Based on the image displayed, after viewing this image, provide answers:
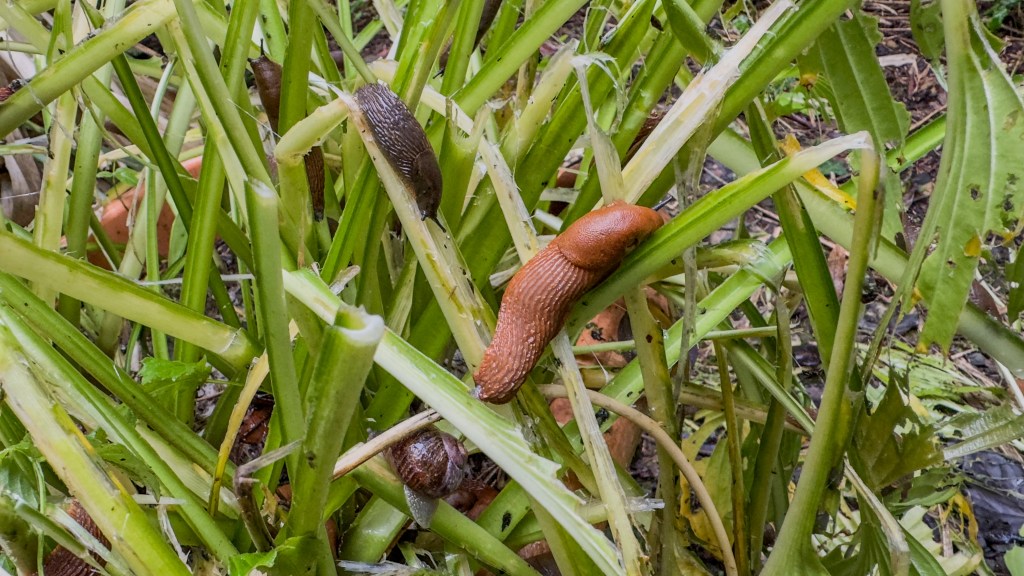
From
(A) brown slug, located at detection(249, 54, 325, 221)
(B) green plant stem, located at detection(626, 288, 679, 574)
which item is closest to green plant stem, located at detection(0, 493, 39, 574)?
(A) brown slug, located at detection(249, 54, 325, 221)

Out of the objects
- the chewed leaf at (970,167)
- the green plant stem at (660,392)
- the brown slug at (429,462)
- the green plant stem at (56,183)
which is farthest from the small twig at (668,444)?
the green plant stem at (56,183)

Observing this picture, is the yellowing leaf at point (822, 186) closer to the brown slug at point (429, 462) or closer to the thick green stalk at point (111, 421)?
the brown slug at point (429, 462)

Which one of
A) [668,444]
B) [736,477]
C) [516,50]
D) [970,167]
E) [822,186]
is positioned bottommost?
[736,477]

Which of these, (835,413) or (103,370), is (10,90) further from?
(835,413)

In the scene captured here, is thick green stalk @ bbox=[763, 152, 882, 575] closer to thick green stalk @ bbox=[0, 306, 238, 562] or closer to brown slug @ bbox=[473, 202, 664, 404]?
brown slug @ bbox=[473, 202, 664, 404]

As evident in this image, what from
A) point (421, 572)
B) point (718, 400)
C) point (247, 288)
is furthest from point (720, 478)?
point (247, 288)

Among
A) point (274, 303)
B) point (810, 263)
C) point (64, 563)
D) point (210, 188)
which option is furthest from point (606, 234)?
point (64, 563)

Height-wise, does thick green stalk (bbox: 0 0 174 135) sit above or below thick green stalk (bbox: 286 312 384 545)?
above

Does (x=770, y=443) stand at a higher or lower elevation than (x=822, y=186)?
lower
